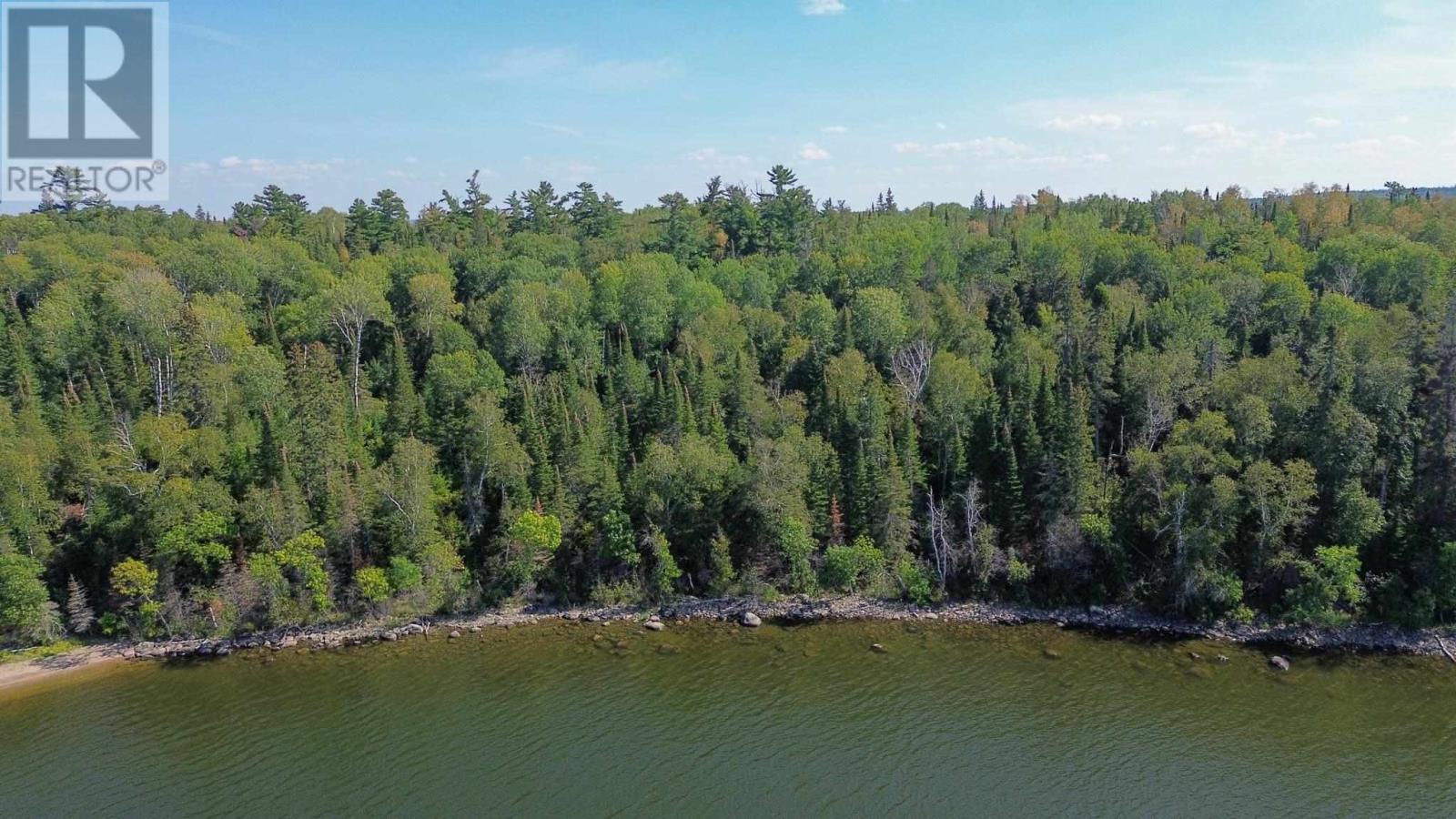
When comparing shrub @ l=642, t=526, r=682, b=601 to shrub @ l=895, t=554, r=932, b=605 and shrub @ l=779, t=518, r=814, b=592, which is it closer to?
shrub @ l=779, t=518, r=814, b=592

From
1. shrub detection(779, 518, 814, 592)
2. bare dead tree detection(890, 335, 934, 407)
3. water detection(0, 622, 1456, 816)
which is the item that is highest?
bare dead tree detection(890, 335, 934, 407)

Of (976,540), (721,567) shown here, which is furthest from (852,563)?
(721,567)

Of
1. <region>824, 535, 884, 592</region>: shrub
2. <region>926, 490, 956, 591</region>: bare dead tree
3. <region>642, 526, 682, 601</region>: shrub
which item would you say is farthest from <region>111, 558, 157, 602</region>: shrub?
<region>926, 490, 956, 591</region>: bare dead tree

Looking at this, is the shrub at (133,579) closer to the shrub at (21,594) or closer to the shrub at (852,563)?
the shrub at (21,594)

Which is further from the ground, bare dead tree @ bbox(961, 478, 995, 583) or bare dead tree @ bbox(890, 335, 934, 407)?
bare dead tree @ bbox(890, 335, 934, 407)

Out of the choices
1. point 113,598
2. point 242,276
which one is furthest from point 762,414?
point 242,276

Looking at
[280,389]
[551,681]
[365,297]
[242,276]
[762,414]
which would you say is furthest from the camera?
[242,276]

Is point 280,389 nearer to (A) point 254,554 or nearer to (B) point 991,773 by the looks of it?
(A) point 254,554
